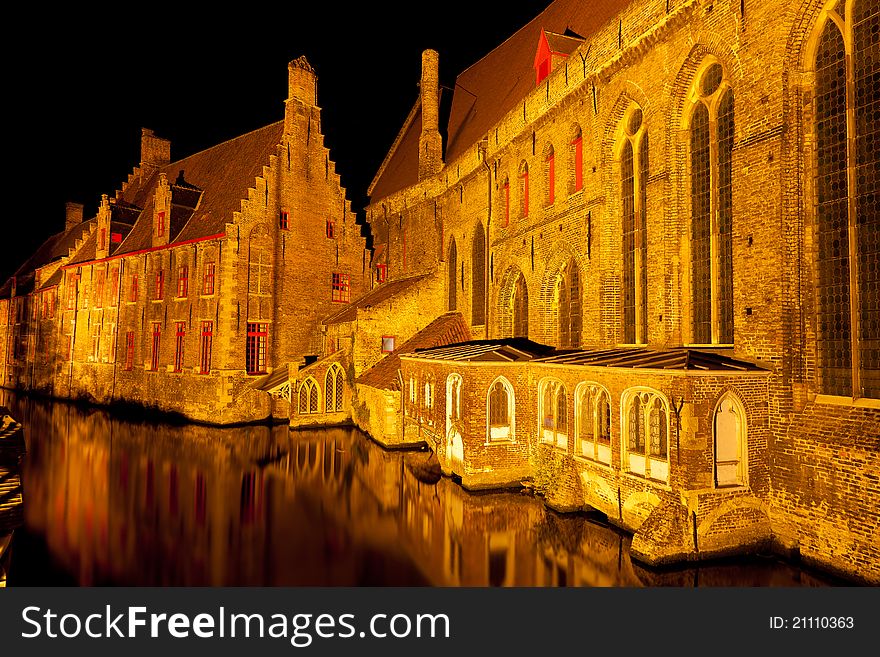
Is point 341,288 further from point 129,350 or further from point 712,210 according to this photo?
point 712,210

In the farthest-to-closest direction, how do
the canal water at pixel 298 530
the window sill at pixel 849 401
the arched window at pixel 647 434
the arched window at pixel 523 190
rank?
A: the arched window at pixel 523 190 < the arched window at pixel 647 434 < the canal water at pixel 298 530 < the window sill at pixel 849 401

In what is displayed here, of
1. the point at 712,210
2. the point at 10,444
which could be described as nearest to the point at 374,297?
the point at 10,444

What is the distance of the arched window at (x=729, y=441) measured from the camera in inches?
349

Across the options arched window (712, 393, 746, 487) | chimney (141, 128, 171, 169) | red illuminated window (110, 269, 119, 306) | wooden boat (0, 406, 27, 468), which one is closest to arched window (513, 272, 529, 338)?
arched window (712, 393, 746, 487)

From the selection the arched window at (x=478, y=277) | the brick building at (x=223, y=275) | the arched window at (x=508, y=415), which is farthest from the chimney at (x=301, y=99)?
the arched window at (x=508, y=415)

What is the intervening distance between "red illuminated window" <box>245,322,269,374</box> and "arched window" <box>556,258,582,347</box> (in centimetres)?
1453

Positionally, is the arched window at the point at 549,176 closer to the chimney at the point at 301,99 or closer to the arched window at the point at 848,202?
the arched window at the point at 848,202

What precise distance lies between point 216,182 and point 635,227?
22994 mm

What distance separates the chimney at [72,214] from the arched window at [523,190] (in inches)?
1703

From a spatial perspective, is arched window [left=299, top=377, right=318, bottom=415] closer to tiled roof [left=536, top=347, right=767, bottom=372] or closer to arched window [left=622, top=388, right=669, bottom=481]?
tiled roof [left=536, top=347, right=767, bottom=372]

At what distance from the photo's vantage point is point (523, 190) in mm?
17750

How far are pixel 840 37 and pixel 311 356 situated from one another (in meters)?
22.1

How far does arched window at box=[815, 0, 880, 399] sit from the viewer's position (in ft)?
25.9

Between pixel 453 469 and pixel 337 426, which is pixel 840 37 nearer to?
pixel 453 469
